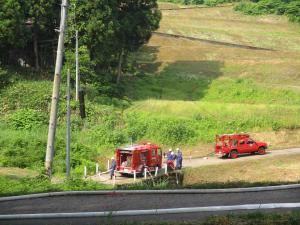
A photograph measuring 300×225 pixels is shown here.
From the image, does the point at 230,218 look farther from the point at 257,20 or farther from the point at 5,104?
the point at 257,20

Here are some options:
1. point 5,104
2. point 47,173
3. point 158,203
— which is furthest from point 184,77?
point 158,203

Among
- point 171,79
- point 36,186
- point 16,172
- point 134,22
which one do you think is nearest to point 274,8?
point 171,79

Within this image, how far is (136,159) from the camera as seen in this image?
29.3m

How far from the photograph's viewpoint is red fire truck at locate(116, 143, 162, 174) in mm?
29156

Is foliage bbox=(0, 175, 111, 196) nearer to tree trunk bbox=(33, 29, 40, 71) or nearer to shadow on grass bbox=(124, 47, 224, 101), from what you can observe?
tree trunk bbox=(33, 29, 40, 71)

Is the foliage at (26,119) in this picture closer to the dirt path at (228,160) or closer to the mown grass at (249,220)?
the dirt path at (228,160)

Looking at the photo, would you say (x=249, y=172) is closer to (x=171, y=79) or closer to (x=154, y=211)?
(x=154, y=211)

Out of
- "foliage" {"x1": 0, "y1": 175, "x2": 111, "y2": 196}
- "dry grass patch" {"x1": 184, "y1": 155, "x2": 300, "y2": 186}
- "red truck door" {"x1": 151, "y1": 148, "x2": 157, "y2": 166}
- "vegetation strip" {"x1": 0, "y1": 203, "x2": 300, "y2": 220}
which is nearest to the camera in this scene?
"vegetation strip" {"x1": 0, "y1": 203, "x2": 300, "y2": 220}

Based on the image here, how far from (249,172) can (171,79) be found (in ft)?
85.0

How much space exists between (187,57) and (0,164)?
4068 centimetres

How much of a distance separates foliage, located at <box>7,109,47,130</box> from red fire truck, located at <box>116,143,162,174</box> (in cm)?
1043

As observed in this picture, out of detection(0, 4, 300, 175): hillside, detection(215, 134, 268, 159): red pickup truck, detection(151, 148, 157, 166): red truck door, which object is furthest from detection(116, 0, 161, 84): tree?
detection(151, 148, 157, 166): red truck door

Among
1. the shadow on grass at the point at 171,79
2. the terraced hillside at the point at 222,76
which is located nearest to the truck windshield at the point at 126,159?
the terraced hillside at the point at 222,76

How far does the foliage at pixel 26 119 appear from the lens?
3762 centimetres
